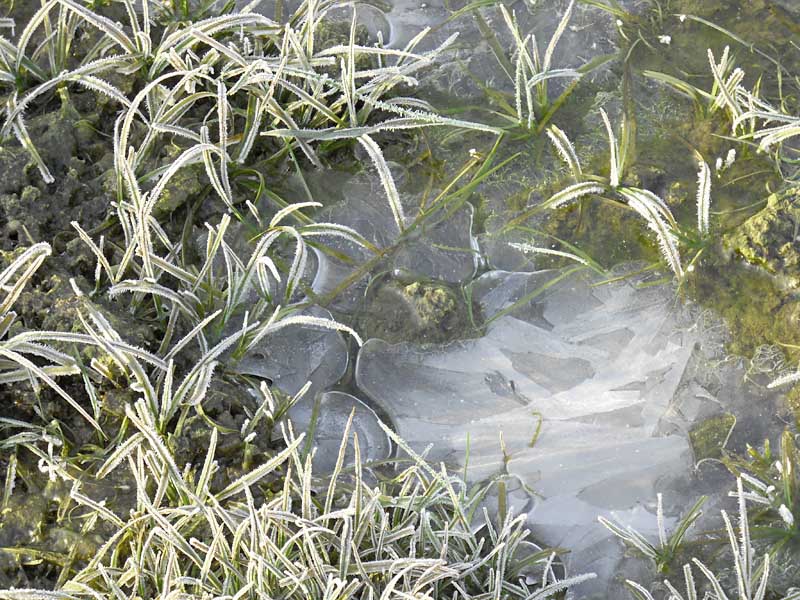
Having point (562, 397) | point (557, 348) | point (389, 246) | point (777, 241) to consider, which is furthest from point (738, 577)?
point (389, 246)

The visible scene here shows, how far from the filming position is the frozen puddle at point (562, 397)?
6.48ft

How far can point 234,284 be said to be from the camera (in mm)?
2043

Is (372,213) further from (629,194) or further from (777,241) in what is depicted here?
(777,241)

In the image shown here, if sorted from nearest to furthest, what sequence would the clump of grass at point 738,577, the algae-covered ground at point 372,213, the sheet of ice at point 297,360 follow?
the clump of grass at point 738,577 < the algae-covered ground at point 372,213 < the sheet of ice at point 297,360

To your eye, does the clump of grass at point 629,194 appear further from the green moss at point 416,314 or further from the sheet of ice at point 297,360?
the sheet of ice at point 297,360

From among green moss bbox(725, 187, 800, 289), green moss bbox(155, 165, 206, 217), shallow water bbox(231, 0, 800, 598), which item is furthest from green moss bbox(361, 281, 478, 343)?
green moss bbox(725, 187, 800, 289)

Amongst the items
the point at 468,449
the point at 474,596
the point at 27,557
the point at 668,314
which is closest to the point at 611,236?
the point at 668,314

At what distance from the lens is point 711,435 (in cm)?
199

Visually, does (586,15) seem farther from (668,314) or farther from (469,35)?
(668,314)

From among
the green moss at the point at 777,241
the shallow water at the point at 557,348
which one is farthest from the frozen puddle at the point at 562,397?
the green moss at the point at 777,241

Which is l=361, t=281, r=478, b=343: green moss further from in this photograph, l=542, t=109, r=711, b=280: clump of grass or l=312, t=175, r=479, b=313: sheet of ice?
l=542, t=109, r=711, b=280: clump of grass

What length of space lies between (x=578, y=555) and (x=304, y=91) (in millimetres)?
1429

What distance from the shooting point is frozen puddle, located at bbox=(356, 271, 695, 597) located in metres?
1.97

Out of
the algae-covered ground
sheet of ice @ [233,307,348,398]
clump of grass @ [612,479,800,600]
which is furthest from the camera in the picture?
sheet of ice @ [233,307,348,398]
